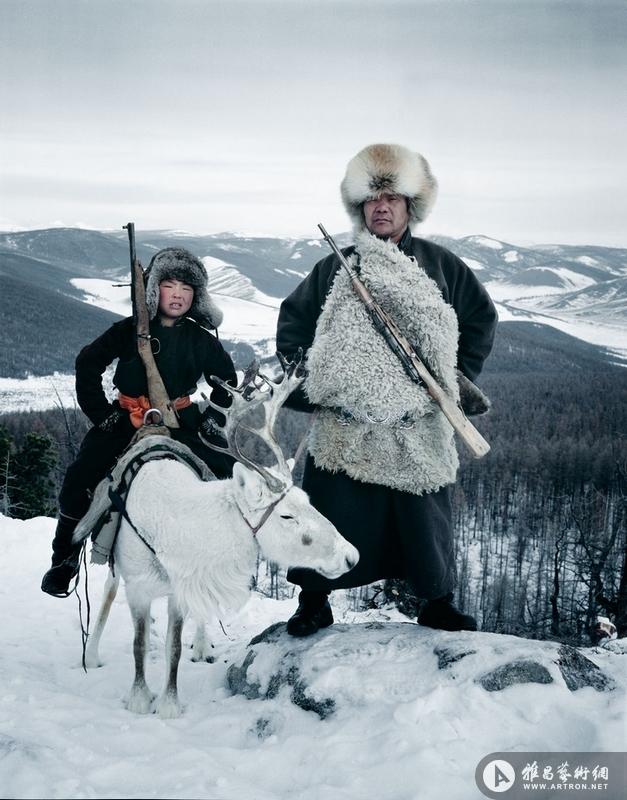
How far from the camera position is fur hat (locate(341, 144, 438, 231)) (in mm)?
3555

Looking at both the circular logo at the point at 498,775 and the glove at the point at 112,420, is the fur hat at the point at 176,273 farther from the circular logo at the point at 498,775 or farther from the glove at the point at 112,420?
the circular logo at the point at 498,775

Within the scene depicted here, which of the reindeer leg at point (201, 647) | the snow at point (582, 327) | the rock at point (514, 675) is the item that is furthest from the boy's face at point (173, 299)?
the snow at point (582, 327)

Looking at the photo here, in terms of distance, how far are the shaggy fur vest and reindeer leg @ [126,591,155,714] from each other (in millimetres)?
1508

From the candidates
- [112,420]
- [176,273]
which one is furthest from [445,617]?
[176,273]

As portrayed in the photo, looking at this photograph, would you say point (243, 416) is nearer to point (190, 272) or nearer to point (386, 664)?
point (190, 272)

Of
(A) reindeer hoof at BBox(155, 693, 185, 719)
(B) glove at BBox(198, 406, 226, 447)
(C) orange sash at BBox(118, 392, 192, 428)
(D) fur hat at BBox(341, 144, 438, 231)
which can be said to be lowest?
(A) reindeer hoof at BBox(155, 693, 185, 719)

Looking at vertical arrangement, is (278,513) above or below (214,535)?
above

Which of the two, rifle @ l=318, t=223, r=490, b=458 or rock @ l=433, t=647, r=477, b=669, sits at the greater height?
rifle @ l=318, t=223, r=490, b=458

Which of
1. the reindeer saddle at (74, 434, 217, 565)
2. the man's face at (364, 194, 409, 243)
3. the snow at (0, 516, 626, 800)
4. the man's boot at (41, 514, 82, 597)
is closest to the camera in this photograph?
the snow at (0, 516, 626, 800)

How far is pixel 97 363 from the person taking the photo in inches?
158

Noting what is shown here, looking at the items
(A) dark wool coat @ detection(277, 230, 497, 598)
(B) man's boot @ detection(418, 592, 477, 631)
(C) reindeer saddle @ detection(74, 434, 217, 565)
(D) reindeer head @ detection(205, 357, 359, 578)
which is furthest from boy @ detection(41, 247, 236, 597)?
(B) man's boot @ detection(418, 592, 477, 631)

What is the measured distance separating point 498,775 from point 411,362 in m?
2.10

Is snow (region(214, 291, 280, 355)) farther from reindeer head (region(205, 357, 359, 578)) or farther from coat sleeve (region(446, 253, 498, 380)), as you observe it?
reindeer head (region(205, 357, 359, 578))

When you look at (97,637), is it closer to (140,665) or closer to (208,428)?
(140,665)
